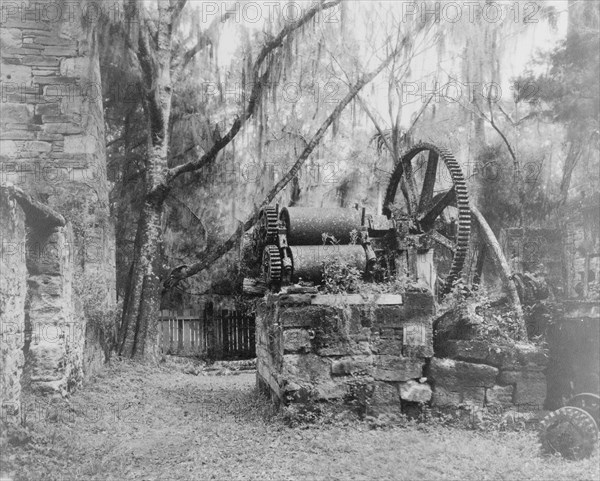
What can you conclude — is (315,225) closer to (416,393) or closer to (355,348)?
(355,348)

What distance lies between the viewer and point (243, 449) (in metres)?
4.87

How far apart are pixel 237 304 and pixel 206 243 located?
2100 mm

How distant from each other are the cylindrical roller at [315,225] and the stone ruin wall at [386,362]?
111cm

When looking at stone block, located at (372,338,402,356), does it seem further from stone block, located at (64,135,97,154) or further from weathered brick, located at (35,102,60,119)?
weathered brick, located at (35,102,60,119)

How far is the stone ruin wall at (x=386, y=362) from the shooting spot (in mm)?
5547

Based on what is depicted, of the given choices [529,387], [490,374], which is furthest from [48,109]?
[529,387]

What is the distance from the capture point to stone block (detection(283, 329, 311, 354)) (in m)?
5.59

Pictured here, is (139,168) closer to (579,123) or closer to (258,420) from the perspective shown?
(258,420)

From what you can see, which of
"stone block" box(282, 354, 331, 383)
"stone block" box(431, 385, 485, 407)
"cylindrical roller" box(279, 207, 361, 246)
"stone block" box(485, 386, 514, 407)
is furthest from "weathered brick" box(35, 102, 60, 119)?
"stone block" box(485, 386, 514, 407)

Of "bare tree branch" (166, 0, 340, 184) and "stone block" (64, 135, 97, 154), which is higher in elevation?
"bare tree branch" (166, 0, 340, 184)

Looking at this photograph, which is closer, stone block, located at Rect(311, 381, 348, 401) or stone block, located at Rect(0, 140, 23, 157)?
stone block, located at Rect(311, 381, 348, 401)

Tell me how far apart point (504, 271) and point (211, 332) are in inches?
328

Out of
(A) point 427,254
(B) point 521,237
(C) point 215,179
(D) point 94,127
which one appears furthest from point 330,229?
(B) point 521,237

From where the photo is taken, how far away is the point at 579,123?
27.8 feet
